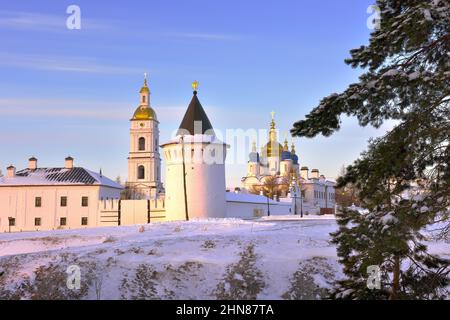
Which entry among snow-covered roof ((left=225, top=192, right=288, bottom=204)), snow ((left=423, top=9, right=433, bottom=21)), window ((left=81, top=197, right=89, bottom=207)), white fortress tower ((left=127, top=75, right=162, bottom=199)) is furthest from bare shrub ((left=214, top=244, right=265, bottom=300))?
white fortress tower ((left=127, top=75, right=162, bottom=199))

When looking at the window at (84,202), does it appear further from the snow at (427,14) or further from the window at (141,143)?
the snow at (427,14)

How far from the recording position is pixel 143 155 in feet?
227

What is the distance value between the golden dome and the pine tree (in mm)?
61356

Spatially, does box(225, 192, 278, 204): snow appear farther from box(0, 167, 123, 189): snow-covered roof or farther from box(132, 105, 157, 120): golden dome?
box(132, 105, 157, 120): golden dome

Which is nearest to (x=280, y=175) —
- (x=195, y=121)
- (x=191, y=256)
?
(x=195, y=121)

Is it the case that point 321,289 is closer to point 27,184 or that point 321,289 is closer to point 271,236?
point 271,236

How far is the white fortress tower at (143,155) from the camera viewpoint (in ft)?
226

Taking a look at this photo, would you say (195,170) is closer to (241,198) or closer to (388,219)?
(241,198)

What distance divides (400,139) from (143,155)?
61.9 meters

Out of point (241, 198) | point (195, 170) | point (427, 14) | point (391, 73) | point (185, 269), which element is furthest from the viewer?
point (241, 198)

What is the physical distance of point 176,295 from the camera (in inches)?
587

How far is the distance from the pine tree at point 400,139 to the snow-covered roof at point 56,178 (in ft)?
134

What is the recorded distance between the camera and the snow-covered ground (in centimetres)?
1502
